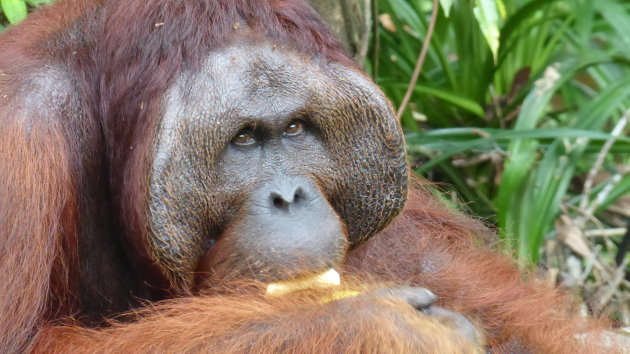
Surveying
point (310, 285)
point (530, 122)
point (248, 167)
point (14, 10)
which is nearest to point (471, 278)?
point (310, 285)

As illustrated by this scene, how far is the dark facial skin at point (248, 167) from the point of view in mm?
2346

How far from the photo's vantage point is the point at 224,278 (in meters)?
2.41

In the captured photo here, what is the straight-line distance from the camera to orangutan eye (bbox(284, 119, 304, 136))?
2.51 meters

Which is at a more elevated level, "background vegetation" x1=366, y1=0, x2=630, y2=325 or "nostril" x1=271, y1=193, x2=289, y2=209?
"nostril" x1=271, y1=193, x2=289, y2=209

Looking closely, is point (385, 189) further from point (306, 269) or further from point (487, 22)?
point (487, 22)

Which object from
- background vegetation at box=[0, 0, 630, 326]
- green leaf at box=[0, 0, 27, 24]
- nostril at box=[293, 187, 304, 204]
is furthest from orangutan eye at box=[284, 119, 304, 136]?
green leaf at box=[0, 0, 27, 24]

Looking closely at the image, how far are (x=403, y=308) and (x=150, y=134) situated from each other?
80 cm

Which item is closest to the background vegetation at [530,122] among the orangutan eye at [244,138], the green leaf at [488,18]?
the green leaf at [488,18]

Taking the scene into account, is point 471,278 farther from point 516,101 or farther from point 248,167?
point 516,101

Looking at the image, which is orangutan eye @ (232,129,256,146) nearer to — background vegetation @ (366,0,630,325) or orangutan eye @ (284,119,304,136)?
orangutan eye @ (284,119,304,136)

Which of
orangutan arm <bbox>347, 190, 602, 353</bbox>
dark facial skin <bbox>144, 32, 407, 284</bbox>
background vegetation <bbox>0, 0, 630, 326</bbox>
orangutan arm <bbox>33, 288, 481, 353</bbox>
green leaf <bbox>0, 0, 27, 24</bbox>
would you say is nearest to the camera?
orangutan arm <bbox>33, 288, 481, 353</bbox>

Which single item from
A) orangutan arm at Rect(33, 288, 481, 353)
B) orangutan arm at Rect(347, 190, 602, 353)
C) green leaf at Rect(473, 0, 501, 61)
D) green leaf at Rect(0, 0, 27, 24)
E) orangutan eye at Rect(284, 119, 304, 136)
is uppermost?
green leaf at Rect(0, 0, 27, 24)

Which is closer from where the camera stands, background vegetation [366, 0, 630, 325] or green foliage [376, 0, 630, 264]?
background vegetation [366, 0, 630, 325]

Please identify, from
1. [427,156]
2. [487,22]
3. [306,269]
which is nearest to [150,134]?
[306,269]
